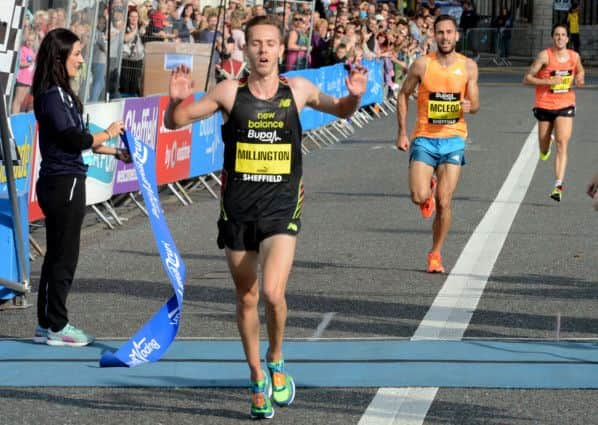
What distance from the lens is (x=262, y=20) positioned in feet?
23.4

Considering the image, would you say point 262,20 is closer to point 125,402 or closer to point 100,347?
point 125,402

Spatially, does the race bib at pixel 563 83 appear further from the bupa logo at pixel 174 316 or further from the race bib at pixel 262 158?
the bupa logo at pixel 174 316

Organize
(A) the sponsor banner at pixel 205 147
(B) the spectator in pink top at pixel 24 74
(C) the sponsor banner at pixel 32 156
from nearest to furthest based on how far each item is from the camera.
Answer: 1. (C) the sponsor banner at pixel 32 156
2. (B) the spectator in pink top at pixel 24 74
3. (A) the sponsor banner at pixel 205 147

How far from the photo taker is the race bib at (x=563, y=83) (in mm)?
16578

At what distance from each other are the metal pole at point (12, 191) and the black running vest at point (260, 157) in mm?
3003

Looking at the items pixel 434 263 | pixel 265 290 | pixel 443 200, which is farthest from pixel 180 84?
pixel 443 200

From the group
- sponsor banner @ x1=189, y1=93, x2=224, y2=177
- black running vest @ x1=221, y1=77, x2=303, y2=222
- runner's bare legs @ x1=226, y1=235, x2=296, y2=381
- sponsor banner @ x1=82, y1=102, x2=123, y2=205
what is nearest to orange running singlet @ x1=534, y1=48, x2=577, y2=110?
sponsor banner @ x1=189, y1=93, x2=224, y2=177

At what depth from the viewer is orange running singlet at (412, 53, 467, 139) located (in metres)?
11.7

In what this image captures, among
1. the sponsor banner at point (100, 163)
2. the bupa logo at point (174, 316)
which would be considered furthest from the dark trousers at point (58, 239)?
the sponsor banner at point (100, 163)

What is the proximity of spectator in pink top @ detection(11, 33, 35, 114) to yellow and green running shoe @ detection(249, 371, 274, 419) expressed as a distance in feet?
22.0

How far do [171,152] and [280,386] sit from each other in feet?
29.9

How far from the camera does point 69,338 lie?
8836mm

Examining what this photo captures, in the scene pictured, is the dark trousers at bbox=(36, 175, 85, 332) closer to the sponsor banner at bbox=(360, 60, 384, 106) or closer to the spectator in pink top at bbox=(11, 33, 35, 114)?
the spectator in pink top at bbox=(11, 33, 35, 114)

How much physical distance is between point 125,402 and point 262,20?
76.9 inches
